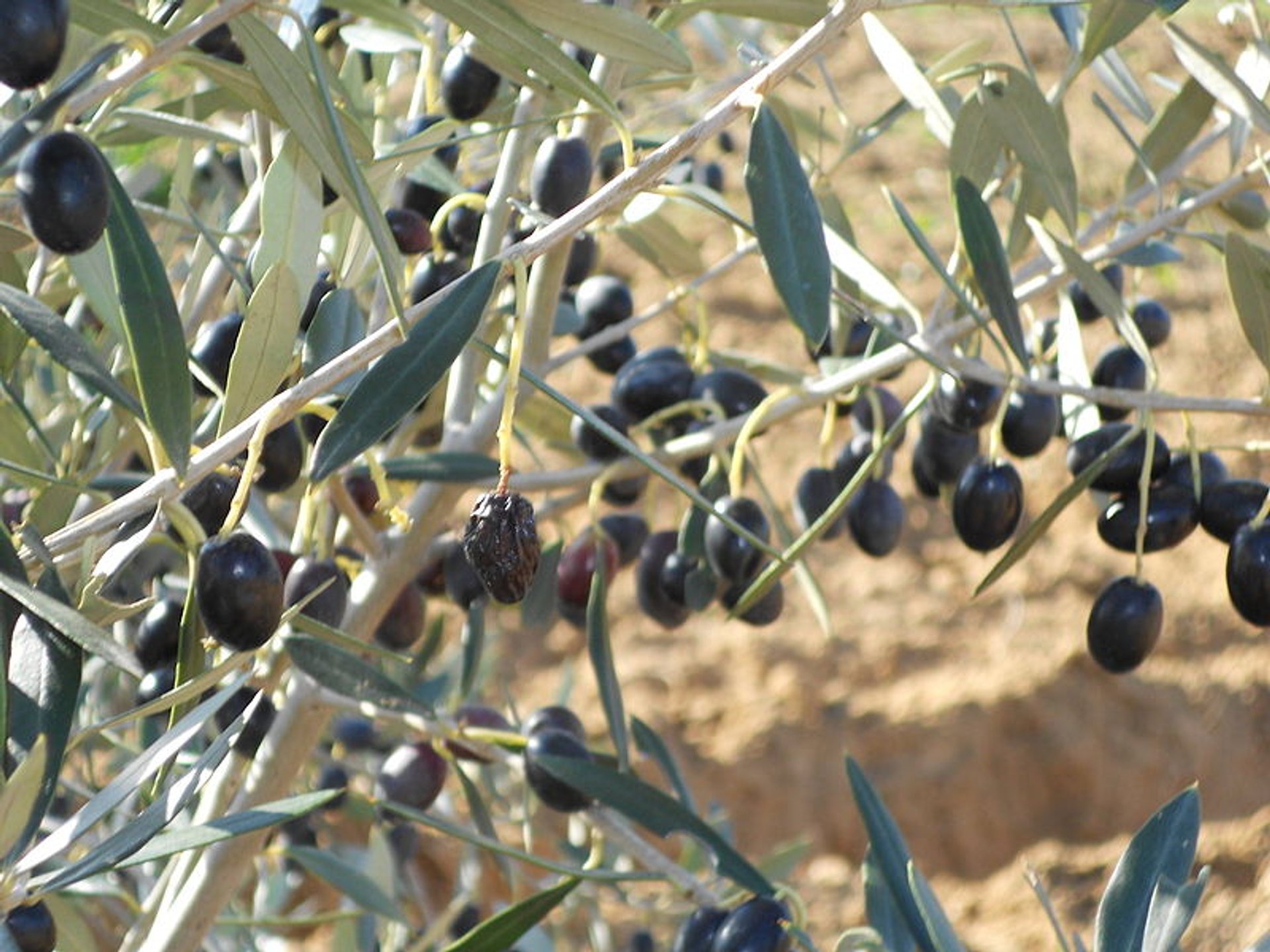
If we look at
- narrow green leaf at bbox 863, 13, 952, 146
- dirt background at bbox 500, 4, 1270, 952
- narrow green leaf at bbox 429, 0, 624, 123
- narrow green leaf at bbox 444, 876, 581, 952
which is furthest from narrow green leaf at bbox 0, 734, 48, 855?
dirt background at bbox 500, 4, 1270, 952

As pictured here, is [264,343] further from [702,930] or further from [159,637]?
[702,930]

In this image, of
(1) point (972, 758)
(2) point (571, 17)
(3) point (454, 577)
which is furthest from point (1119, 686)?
(2) point (571, 17)

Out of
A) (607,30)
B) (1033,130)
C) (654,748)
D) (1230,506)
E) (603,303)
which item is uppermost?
(607,30)

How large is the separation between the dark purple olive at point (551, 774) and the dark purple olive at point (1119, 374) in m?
0.54

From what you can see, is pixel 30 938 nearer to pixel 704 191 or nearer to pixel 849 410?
pixel 704 191

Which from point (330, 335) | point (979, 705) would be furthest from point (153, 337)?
point (979, 705)

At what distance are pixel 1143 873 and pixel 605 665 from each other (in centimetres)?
47

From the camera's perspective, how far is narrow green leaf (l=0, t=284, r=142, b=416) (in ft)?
2.81

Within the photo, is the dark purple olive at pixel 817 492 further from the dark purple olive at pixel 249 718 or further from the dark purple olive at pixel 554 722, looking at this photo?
the dark purple olive at pixel 249 718

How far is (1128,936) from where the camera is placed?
1.01m

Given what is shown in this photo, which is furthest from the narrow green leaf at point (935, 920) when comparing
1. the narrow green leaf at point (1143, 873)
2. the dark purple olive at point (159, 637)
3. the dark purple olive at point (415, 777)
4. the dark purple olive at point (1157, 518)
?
the dark purple olive at point (415, 777)

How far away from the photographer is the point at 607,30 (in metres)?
0.96

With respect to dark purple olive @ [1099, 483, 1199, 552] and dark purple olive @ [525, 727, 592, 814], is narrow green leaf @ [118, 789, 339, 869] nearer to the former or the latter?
dark purple olive @ [525, 727, 592, 814]

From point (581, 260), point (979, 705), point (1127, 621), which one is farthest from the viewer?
point (979, 705)
